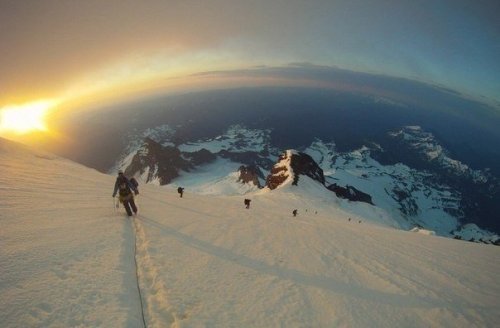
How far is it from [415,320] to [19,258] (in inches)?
397

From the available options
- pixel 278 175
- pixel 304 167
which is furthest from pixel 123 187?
pixel 304 167

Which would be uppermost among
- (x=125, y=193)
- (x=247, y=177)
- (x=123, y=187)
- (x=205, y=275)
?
(x=247, y=177)

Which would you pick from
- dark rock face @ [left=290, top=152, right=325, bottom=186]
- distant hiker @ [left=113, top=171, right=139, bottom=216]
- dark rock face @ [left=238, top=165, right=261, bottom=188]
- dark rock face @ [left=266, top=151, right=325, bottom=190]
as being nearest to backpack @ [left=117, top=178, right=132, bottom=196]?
distant hiker @ [left=113, top=171, right=139, bottom=216]

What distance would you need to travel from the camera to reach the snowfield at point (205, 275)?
5445 millimetres

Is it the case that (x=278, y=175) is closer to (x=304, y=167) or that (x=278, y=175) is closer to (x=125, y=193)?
(x=304, y=167)

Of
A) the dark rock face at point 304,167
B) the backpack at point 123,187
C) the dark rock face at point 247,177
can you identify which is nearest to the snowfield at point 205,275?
the backpack at point 123,187

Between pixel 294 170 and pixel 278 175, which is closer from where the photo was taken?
pixel 294 170

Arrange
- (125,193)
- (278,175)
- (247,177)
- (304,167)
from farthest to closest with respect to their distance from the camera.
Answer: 1. (247,177)
2. (304,167)
3. (278,175)
4. (125,193)

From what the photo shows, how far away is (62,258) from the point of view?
699 cm

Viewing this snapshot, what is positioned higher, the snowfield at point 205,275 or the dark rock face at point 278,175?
the dark rock face at point 278,175

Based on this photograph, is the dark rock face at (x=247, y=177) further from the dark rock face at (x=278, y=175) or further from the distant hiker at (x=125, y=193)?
the distant hiker at (x=125, y=193)

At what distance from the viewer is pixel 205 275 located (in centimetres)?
730

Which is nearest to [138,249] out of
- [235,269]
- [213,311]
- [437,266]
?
[235,269]

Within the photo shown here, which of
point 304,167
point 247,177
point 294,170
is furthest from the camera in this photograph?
point 247,177
